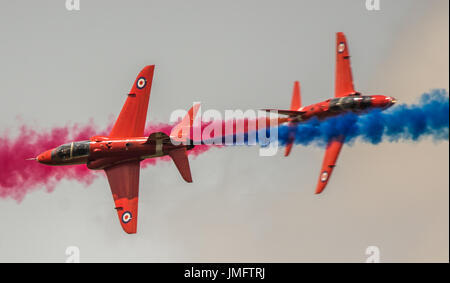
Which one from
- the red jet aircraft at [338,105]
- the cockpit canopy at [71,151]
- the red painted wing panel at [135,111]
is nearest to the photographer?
the cockpit canopy at [71,151]

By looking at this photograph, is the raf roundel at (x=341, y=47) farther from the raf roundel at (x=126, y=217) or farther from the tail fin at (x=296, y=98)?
the raf roundel at (x=126, y=217)

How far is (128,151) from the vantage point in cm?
5459

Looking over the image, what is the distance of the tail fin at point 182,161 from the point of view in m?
53.8

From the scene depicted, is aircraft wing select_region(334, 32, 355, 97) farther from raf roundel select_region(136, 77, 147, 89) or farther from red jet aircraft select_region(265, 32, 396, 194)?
raf roundel select_region(136, 77, 147, 89)

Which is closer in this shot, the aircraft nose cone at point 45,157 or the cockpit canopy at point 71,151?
the cockpit canopy at point 71,151

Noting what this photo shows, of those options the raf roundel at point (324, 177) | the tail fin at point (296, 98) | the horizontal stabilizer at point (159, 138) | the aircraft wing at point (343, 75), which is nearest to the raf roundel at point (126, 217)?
the horizontal stabilizer at point (159, 138)

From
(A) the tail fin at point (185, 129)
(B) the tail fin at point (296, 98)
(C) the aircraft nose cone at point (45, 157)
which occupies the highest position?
(B) the tail fin at point (296, 98)

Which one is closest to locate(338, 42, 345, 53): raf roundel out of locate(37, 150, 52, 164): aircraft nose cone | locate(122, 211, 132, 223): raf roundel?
locate(122, 211, 132, 223): raf roundel

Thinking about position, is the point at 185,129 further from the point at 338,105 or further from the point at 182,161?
the point at 338,105

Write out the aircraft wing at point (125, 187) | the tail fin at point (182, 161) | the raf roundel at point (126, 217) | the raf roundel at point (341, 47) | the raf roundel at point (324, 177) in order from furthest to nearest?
the raf roundel at point (341, 47) < the raf roundel at point (324, 177) < the aircraft wing at point (125, 187) < the raf roundel at point (126, 217) < the tail fin at point (182, 161)

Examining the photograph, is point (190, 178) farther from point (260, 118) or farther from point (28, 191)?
point (28, 191)

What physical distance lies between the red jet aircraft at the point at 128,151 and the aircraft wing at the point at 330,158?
7.25m

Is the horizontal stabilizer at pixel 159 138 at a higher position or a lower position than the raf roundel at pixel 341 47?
lower

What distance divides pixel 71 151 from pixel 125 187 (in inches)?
132
